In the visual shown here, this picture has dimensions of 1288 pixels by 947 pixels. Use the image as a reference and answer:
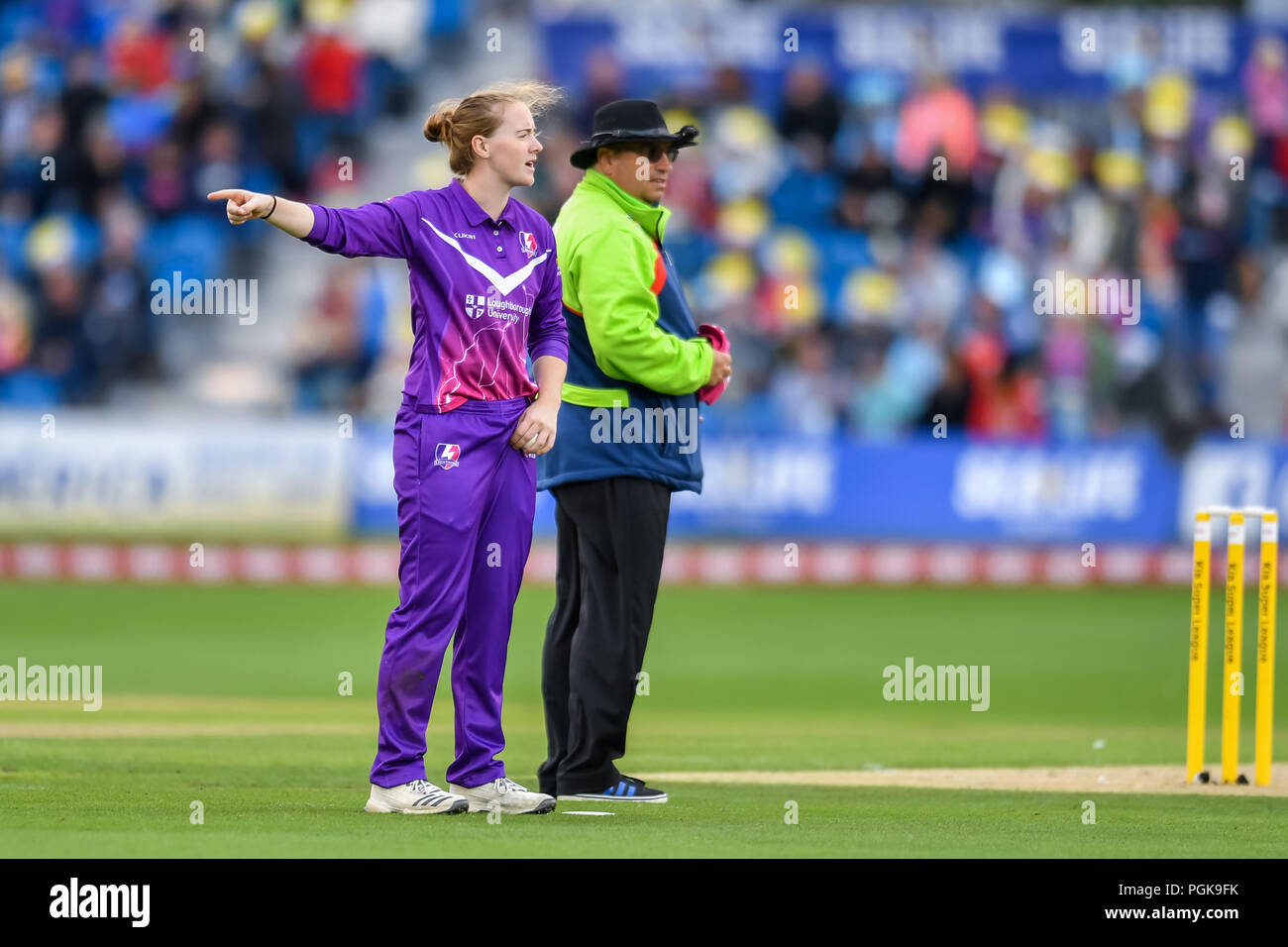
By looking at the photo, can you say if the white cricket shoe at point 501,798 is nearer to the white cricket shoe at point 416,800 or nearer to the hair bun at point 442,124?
the white cricket shoe at point 416,800

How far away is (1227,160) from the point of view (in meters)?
26.4

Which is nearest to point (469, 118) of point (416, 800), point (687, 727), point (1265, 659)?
point (416, 800)

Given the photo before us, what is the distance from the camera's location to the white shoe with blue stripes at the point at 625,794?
29.9 ft

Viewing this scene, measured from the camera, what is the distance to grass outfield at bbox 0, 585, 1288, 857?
7887 millimetres

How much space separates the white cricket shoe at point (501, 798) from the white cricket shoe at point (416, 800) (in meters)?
0.12

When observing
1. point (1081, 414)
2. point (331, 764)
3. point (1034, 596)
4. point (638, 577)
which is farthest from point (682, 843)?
point (1081, 414)

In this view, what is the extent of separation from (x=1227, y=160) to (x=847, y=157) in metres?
4.62

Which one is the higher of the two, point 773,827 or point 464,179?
point 464,179

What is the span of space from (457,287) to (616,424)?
49.1 inches

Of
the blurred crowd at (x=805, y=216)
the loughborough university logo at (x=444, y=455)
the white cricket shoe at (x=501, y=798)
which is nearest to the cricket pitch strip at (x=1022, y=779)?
the white cricket shoe at (x=501, y=798)

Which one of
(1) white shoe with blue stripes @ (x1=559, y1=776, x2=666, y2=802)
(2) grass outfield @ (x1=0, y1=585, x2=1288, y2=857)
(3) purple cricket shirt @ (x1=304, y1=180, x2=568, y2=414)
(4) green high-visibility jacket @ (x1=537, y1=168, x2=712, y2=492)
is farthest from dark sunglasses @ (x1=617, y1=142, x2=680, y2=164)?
(2) grass outfield @ (x1=0, y1=585, x2=1288, y2=857)

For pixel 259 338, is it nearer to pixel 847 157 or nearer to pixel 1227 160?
pixel 847 157

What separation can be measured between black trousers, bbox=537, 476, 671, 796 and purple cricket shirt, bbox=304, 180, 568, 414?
3.03ft

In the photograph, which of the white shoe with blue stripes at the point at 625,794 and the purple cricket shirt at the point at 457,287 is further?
the white shoe with blue stripes at the point at 625,794
